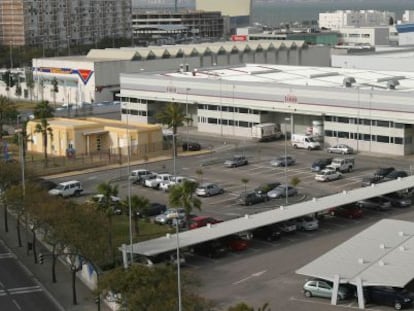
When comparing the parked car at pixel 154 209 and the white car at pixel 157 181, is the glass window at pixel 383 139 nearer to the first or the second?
the white car at pixel 157 181

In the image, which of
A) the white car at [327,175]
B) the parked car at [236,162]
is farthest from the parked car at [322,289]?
the parked car at [236,162]

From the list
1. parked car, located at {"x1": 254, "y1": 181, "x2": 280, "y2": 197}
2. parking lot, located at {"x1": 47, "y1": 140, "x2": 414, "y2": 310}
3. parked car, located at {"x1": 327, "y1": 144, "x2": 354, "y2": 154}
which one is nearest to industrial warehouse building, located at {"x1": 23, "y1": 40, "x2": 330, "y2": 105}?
parking lot, located at {"x1": 47, "y1": 140, "x2": 414, "y2": 310}

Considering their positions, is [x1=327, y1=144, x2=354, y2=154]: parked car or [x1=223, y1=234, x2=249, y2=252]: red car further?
[x1=327, y1=144, x2=354, y2=154]: parked car

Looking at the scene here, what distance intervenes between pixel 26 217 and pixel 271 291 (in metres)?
6.77

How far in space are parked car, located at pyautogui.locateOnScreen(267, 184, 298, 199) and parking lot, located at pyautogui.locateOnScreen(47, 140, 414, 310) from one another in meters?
0.21

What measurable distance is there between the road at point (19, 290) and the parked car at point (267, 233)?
568 cm

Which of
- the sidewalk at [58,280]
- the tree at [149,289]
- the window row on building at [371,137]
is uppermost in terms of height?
the tree at [149,289]

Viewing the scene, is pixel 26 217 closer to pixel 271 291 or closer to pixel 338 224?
pixel 271 291

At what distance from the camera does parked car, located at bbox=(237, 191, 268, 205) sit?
25500 mm

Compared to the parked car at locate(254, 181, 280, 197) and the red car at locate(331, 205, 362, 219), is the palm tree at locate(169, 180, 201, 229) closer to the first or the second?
the red car at locate(331, 205, 362, 219)

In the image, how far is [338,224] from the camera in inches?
891

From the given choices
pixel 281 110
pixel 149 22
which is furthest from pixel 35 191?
pixel 149 22

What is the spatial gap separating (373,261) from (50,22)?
7472cm

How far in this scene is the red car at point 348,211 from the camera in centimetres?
2323
